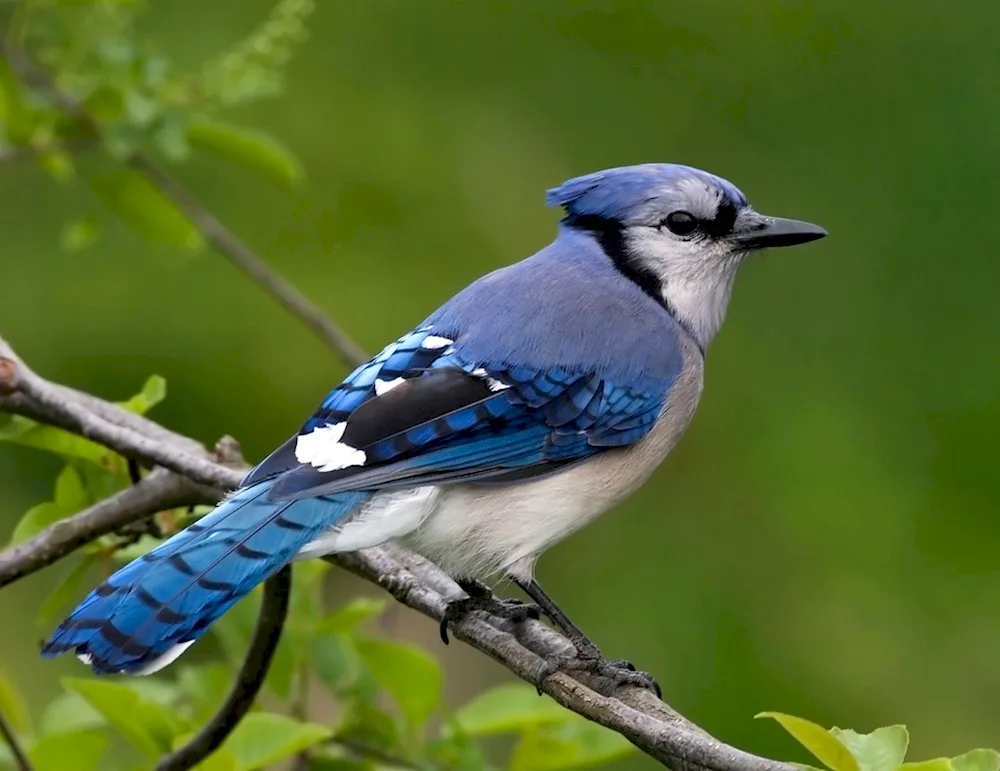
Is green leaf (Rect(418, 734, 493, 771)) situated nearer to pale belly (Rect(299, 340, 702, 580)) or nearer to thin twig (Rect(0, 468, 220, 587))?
pale belly (Rect(299, 340, 702, 580))

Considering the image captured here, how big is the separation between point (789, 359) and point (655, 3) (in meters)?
1.31

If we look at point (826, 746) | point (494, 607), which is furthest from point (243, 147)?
point (826, 746)

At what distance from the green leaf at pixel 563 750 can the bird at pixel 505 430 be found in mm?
104

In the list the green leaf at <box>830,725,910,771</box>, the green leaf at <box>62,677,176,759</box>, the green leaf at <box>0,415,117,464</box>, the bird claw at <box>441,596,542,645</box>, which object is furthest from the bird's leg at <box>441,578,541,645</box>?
the green leaf at <box>830,725,910,771</box>

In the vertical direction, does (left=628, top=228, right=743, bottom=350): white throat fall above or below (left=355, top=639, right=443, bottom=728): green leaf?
above

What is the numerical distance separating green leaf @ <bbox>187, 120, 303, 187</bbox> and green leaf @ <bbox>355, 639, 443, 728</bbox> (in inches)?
37.5

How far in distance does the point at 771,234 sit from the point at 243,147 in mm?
960

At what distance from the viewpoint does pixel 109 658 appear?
Answer: 1.82 m

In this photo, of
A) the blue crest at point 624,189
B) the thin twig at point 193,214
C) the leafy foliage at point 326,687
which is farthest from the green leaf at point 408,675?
the blue crest at point 624,189

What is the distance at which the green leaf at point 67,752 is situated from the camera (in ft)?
6.85

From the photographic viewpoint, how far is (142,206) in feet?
9.06

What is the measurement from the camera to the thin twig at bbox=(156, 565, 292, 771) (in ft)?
6.76

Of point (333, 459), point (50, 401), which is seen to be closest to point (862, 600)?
point (333, 459)

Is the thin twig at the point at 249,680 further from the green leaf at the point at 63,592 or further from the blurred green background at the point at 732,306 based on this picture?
the blurred green background at the point at 732,306
